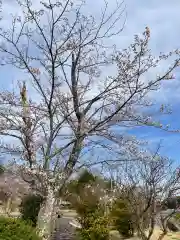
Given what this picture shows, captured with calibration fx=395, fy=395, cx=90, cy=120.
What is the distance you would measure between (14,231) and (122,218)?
14.3 metres

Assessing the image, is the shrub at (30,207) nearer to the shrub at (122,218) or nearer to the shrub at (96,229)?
the shrub at (122,218)

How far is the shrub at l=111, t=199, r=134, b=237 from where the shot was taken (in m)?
18.8

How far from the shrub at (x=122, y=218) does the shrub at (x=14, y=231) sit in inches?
488

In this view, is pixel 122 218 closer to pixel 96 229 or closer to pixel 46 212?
pixel 96 229

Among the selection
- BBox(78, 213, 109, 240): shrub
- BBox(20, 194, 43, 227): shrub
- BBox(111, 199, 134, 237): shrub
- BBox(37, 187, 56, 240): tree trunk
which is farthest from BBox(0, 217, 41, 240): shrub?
BBox(20, 194, 43, 227): shrub

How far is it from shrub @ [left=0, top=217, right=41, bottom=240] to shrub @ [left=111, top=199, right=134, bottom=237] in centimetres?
1241

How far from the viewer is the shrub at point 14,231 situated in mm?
5844

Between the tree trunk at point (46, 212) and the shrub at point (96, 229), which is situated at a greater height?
the tree trunk at point (46, 212)

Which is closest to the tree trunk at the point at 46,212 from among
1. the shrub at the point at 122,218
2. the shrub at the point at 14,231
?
the shrub at the point at 14,231

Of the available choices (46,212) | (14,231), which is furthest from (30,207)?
(14,231)

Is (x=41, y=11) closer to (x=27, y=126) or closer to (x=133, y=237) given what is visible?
(x=27, y=126)

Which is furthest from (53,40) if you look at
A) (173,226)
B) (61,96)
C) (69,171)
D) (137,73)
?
(173,226)

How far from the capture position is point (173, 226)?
80.8 feet

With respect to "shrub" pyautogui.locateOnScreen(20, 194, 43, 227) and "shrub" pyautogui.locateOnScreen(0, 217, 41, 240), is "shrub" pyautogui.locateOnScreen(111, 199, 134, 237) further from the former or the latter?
"shrub" pyautogui.locateOnScreen(0, 217, 41, 240)
